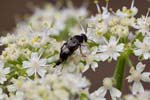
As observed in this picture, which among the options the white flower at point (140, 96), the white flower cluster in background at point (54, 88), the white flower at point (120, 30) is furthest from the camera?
the white flower at point (120, 30)

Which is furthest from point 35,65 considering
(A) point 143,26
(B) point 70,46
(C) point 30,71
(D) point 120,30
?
(A) point 143,26

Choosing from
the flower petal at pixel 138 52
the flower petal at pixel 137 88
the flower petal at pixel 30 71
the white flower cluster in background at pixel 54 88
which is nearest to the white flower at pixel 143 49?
the flower petal at pixel 138 52

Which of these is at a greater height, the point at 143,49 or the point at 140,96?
the point at 143,49

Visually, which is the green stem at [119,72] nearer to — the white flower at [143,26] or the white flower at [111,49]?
the white flower at [111,49]

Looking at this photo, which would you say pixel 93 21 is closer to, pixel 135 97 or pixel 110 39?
pixel 110 39

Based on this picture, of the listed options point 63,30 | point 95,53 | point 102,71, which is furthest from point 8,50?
point 102,71

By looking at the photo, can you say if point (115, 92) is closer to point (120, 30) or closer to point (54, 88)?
point (120, 30)
